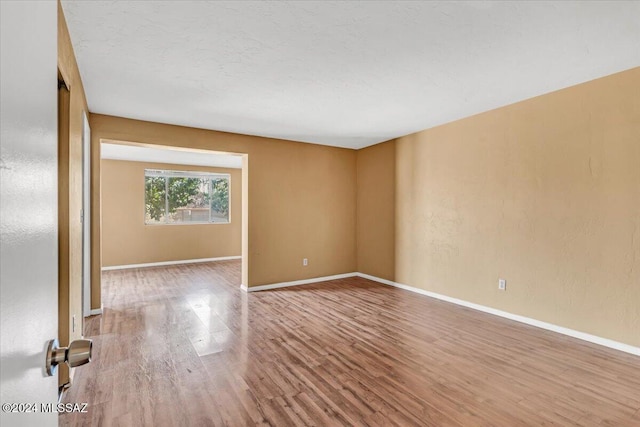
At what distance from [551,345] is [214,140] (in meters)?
4.65

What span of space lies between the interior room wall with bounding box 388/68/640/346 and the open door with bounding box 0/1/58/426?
3.88 m

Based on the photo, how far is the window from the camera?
276 inches

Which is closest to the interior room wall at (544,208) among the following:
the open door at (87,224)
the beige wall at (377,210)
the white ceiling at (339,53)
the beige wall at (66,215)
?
the white ceiling at (339,53)

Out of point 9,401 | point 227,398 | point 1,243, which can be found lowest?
point 227,398

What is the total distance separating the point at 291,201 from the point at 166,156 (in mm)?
2941

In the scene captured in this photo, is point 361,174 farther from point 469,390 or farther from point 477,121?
point 469,390

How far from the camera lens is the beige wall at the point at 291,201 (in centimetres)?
468

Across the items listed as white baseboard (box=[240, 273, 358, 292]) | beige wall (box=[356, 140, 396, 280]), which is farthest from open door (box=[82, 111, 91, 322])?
beige wall (box=[356, 140, 396, 280])

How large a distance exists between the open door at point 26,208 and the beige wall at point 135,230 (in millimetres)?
6821

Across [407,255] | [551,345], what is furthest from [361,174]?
[551,345]

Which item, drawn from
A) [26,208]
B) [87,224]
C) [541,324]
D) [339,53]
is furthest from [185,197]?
[26,208]

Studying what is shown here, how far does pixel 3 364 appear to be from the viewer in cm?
42

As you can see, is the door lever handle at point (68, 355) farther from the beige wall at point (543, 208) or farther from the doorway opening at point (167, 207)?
the doorway opening at point (167, 207)

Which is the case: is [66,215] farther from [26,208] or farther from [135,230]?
[135,230]
